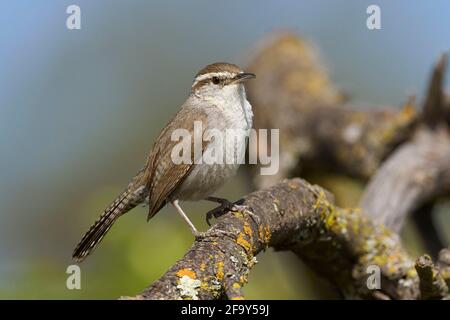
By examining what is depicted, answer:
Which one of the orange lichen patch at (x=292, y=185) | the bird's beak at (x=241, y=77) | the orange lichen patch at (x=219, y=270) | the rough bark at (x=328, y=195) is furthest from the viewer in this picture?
the bird's beak at (x=241, y=77)

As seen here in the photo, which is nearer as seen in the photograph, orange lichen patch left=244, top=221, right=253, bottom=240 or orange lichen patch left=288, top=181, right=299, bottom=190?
orange lichen patch left=244, top=221, right=253, bottom=240

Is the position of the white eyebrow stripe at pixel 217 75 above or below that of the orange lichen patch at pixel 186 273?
above

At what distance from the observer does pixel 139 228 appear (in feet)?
15.0

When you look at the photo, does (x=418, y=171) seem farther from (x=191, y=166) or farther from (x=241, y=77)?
(x=191, y=166)

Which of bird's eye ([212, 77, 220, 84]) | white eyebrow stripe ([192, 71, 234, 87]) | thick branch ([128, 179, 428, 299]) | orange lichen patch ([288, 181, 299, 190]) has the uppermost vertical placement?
white eyebrow stripe ([192, 71, 234, 87])

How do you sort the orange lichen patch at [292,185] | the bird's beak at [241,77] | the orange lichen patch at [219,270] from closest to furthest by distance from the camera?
1. the orange lichen patch at [219,270]
2. the orange lichen patch at [292,185]
3. the bird's beak at [241,77]

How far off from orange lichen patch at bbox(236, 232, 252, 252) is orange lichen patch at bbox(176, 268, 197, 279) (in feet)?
1.67

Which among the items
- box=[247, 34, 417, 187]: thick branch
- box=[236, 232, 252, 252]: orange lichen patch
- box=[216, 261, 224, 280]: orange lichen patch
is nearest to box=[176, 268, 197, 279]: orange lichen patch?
box=[216, 261, 224, 280]: orange lichen patch

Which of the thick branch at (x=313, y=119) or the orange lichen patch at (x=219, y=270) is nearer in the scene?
the orange lichen patch at (x=219, y=270)

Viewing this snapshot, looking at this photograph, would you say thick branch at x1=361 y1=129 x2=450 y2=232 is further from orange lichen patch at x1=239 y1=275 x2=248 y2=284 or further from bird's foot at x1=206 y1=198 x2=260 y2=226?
orange lichen patch at x1=239 y1=275 x2=248 y2=284

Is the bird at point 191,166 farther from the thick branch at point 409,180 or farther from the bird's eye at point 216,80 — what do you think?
the thick branch at point 409,180

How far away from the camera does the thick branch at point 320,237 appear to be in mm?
3557

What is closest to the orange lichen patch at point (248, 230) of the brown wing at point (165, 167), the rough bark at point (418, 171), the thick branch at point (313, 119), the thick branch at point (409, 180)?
the brown wing at point (165, 167)

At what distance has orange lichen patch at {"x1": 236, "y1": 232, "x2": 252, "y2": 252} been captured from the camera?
331 cm
